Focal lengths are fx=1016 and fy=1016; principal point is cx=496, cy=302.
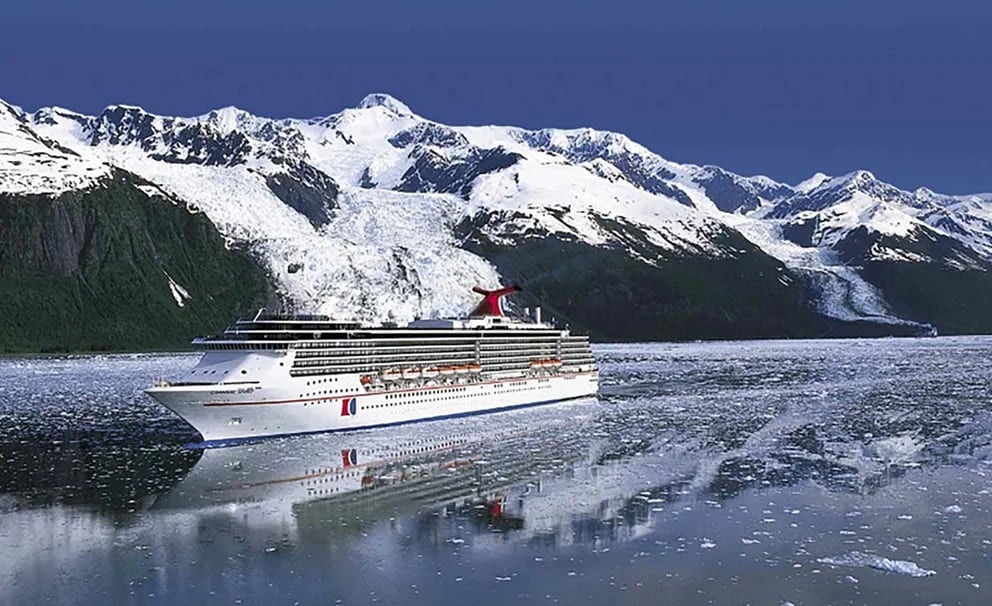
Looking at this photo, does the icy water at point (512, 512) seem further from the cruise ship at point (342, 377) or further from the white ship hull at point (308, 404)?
the cruise ship at point (342, 377)

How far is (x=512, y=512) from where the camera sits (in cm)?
4469

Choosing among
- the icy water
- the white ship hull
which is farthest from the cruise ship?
the icy water

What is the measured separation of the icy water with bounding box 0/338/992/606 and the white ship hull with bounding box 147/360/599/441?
199cm

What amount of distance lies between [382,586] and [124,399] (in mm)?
74934

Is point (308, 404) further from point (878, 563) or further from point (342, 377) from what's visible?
point (878, 563)

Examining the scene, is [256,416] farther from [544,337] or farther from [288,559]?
[544,337]

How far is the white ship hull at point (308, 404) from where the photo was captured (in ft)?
220

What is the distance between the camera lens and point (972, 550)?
121 feet

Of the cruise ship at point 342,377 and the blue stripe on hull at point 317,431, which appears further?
the cruise ship at point 342,377

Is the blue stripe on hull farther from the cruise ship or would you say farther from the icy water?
the icy water

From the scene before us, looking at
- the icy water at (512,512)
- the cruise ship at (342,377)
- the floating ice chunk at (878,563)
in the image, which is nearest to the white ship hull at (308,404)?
the cruise ship at (342,377)

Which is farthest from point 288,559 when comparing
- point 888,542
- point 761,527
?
point 888,542

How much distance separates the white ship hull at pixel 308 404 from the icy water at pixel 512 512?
199 cm

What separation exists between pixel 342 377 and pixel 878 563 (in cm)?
4757
